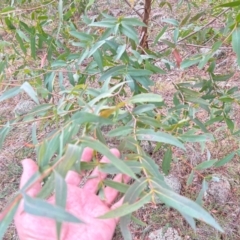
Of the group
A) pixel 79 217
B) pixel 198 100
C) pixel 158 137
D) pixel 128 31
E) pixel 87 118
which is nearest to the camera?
pixel 87 118

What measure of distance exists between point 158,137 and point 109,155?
Answer: 6.6 inches

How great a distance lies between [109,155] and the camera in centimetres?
53

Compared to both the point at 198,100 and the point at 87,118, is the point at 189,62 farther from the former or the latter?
the point at 87,118

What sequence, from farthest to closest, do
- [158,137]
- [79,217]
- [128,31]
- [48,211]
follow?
[128,31], [79,217], [158,137], [48,211]

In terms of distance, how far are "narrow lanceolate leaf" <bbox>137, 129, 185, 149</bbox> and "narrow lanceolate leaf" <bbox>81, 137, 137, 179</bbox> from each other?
0.15m

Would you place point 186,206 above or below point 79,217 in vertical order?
above

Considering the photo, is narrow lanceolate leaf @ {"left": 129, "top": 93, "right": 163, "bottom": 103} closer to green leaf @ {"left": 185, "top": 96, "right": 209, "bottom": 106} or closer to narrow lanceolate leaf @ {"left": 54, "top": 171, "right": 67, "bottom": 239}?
narrow lanceolate leaf @ {"left": 54, "top": 171, "right": 67, "bottom": 239}

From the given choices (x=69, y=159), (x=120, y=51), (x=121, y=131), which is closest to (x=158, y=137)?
(x=121, y=131)

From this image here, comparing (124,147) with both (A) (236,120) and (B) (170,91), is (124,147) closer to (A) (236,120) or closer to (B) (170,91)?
(A) (236,120)

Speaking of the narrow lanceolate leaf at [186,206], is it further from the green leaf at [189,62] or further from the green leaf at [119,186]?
the green leaf at [189,62]

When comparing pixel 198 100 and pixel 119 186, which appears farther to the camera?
pixel 198 100

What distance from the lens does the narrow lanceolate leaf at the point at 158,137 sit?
66 centimetres

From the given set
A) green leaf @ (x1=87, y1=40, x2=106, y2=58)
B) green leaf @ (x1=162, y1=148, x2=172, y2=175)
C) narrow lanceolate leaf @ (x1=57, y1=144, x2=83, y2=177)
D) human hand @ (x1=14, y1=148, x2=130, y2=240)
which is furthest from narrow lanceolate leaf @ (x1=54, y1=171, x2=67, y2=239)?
green leaf @ (x1=162, y1=148, x2=172, y2=175)

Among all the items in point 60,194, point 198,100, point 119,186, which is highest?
point 60,194
